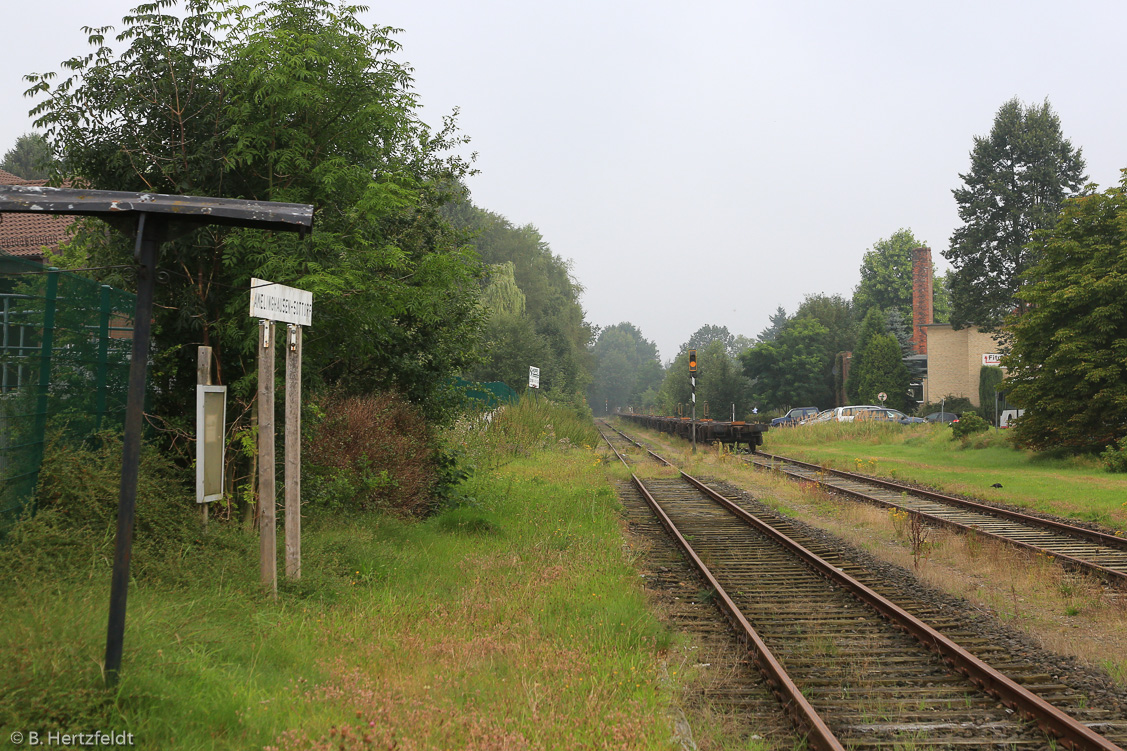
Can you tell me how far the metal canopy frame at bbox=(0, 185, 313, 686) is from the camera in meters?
3.71

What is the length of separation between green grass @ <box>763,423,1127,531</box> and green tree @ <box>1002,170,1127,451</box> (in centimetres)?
106

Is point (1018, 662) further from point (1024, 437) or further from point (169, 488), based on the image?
point (1024, 437)

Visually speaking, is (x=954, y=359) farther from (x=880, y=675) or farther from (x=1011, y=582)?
(x=880, y=675)

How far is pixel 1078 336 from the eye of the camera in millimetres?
20359

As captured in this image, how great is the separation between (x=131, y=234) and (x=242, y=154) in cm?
381

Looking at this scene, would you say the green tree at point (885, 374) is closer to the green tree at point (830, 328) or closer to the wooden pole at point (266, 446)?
the green tree at point (830, 328)

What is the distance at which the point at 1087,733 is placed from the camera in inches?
170

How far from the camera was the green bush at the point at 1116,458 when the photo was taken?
18750 mm

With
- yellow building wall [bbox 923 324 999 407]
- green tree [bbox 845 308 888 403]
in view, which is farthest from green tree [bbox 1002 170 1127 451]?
green tree [bbox 845 308 888 403]

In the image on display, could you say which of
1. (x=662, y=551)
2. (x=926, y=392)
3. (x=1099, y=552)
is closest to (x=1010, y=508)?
(x=1099, y=552)

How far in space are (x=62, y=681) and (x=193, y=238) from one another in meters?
4.54

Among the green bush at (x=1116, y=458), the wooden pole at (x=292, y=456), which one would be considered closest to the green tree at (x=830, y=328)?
the green bush at (x=1116, y=458)

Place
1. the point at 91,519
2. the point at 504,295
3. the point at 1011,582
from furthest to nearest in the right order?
the point at 504,295, the point at 1011,582, the point at 91,519

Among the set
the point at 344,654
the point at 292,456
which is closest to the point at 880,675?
the point at 344,654
